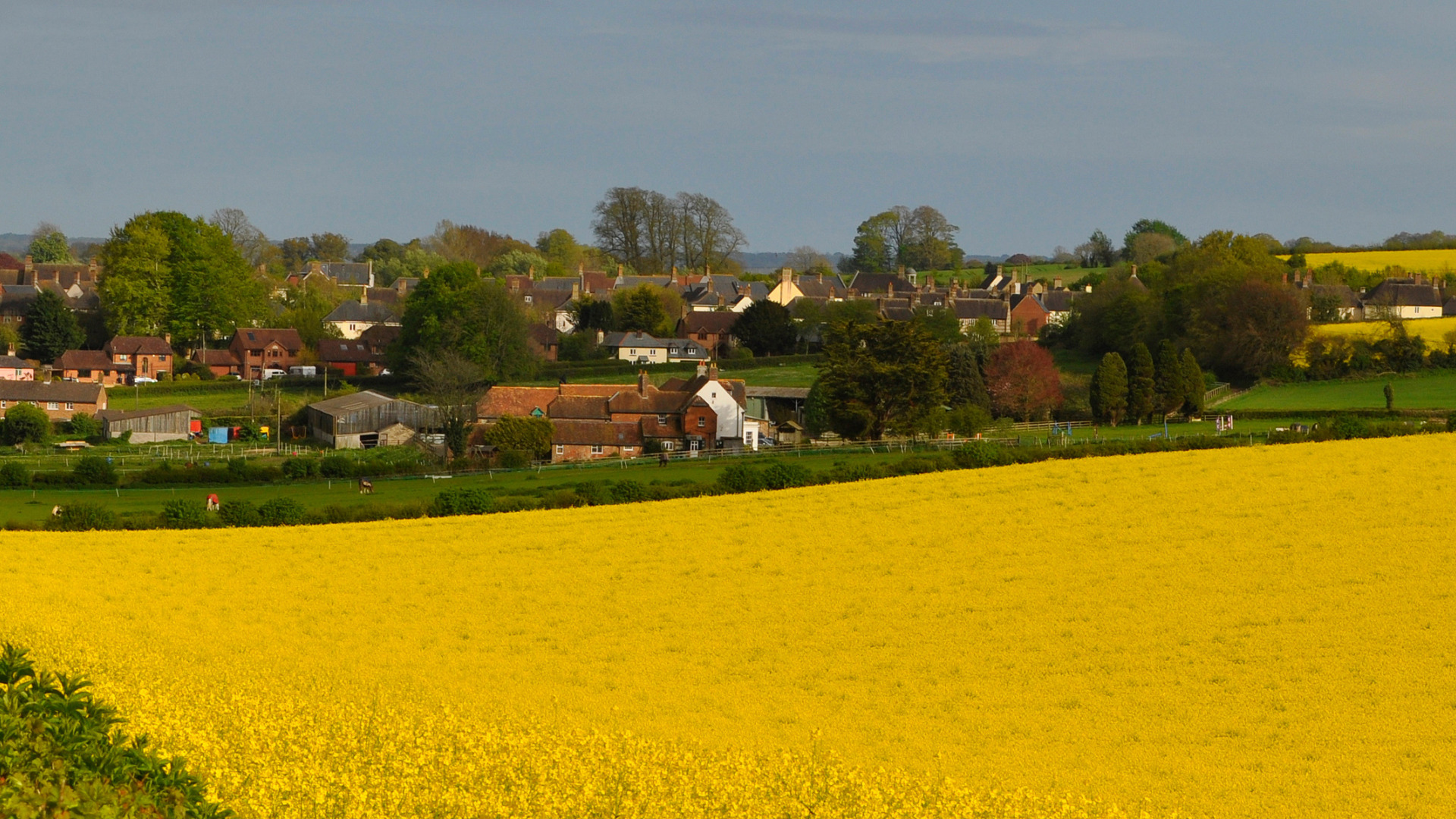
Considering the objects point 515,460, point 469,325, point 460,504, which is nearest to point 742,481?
point 460,504

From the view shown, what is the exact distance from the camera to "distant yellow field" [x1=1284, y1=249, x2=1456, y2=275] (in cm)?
12000

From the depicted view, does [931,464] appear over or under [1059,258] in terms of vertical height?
under

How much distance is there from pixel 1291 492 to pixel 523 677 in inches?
763

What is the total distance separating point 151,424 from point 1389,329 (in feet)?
211

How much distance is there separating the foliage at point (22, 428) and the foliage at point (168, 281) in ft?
85.7

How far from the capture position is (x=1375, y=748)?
655 inches

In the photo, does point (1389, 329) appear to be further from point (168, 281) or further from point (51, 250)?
point (51, 250)

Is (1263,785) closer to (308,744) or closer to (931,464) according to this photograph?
(308,744)

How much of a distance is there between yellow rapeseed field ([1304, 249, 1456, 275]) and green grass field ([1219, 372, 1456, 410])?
45681 mm

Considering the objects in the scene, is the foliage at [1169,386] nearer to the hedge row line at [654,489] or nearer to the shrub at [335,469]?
the hedge row line at [654,489]

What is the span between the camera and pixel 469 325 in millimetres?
86812

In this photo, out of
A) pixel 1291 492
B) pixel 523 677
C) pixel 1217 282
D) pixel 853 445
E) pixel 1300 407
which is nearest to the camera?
pixel 523 677

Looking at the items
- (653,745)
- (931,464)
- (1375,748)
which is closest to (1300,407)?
(931,464)

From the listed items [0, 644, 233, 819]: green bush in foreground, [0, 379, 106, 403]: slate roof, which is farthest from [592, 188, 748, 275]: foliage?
[0, 644, 233, 819]: green bush in foreground
